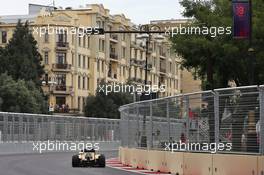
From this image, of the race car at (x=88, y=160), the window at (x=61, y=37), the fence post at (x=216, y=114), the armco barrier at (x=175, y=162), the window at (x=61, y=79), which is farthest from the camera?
the window at (x=61, y=79)

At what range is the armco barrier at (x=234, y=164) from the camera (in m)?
17.5

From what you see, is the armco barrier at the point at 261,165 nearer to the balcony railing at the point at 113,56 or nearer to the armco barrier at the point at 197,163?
the armco barrier at the point at 197,163

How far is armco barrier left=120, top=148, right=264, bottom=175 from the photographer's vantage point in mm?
17648

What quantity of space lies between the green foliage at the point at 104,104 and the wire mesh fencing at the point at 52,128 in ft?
51.7

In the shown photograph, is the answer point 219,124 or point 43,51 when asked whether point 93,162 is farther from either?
point 43,51

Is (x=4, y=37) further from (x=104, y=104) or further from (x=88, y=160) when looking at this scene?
(x=88, y=160)

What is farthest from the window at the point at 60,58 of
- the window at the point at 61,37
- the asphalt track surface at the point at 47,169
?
the asphalt track surface at the point at 47,169

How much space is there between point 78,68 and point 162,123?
247 ft

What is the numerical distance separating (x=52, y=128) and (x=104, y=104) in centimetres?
2672

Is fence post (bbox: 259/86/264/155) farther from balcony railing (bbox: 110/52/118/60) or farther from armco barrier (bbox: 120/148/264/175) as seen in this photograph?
balcony railing (bbox: 110/52/118/60)

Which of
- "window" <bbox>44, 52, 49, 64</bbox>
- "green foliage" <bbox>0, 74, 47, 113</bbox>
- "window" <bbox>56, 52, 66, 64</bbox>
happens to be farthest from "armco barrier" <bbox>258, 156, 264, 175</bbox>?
"window" <bbox>44, 52, 49, 64</bbox>

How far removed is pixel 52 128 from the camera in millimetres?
64875

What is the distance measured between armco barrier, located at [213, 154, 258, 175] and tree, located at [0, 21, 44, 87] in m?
71.4

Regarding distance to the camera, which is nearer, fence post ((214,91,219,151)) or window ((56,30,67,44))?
fence post ((214,91,219,151))
